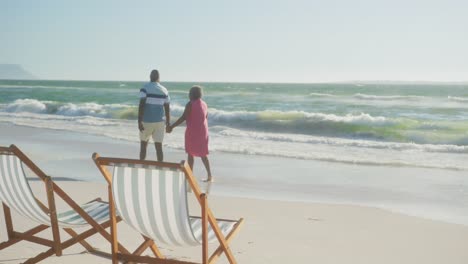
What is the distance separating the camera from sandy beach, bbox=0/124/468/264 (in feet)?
15.4

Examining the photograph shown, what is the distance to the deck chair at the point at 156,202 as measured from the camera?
123 inches

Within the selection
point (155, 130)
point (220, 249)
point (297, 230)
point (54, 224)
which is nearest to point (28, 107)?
point (155, 130)

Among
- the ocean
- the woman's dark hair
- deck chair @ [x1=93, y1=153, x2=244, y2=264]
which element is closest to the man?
the woman's dark hair

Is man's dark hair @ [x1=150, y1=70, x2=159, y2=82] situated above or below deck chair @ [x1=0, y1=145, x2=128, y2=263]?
above

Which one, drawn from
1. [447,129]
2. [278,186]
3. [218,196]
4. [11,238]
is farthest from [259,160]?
[447,129]

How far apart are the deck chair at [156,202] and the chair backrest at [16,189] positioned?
0.66 metres

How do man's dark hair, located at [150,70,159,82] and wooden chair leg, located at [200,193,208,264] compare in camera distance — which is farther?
man's dark hair, located at [150,70,159,82]

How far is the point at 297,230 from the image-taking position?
18.4 feet

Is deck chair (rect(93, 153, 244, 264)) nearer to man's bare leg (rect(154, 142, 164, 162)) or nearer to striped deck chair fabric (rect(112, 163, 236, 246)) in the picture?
striped deck chair fabric (rect(112, 163, 236, 246))

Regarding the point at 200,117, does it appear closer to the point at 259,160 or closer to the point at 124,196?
the point at 259,160

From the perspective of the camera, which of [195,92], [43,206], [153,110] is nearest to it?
[43,206]

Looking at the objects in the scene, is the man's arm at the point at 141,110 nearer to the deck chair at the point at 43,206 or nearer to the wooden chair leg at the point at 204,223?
the deck chair at the point at 43,206

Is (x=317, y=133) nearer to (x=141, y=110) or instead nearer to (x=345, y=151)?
(x=345, y=151)

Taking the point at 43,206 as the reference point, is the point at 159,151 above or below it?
below
